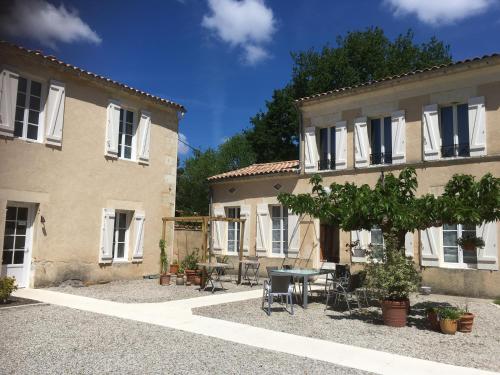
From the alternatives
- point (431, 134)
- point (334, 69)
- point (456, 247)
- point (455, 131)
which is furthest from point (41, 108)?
point (334, 69)

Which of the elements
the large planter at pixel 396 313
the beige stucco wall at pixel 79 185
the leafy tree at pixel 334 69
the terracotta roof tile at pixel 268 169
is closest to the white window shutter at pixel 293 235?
the terracotta roof tile at pixel 268 169

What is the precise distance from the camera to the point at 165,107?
40.8 ft

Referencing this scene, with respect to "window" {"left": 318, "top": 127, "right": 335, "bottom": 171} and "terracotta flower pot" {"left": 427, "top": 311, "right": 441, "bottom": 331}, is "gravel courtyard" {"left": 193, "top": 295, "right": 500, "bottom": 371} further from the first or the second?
"window" {"left": 318, "top": 127, "right": 335, "bottom": 171}

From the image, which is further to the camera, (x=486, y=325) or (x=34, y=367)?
(x=486, y=325)

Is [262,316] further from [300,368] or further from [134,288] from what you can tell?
[134,288]

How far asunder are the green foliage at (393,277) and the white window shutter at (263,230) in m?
6.28

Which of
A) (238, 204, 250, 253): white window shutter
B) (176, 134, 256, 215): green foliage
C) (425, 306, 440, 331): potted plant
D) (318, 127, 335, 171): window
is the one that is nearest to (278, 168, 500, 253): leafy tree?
(425, 306, 440, 331): potted plant

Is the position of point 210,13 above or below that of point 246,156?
below

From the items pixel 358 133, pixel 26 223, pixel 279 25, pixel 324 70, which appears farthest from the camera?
pixel 324 70

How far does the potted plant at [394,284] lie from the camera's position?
20.9ft

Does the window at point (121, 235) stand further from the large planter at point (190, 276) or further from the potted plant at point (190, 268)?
the large planter at point (190, 276)

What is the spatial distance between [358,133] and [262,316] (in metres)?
6.11

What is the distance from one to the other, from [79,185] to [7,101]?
2370 mm

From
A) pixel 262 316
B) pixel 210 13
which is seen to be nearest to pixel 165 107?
pixel 262 316
